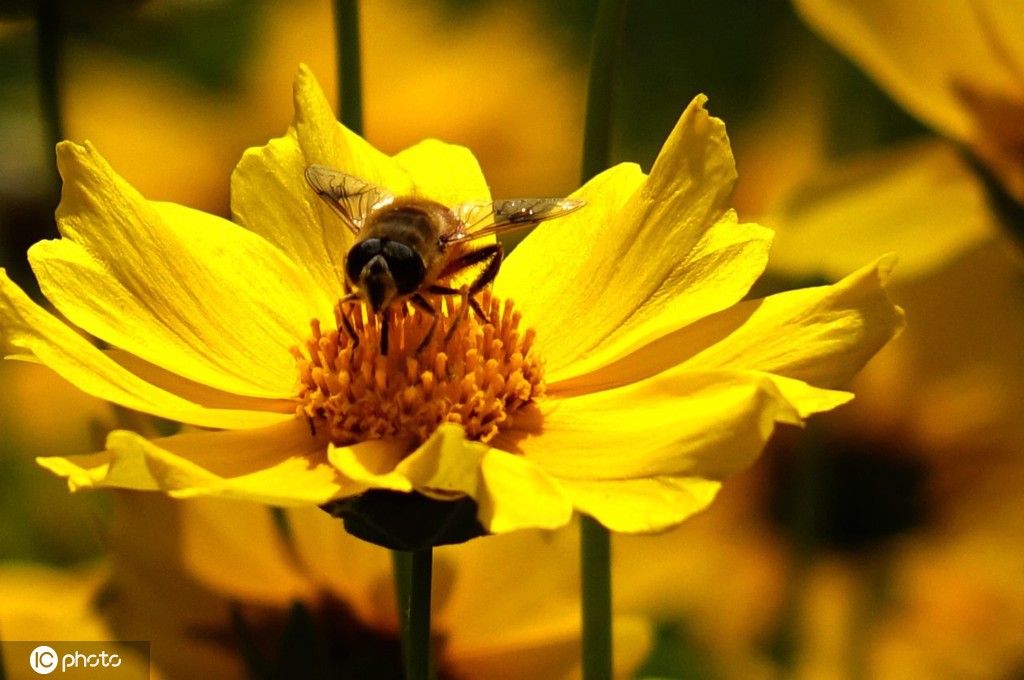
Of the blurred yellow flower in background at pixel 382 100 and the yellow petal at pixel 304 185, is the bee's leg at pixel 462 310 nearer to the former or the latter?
the yellow petal at pixel 304 185

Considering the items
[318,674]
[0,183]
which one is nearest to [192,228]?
[318,674]

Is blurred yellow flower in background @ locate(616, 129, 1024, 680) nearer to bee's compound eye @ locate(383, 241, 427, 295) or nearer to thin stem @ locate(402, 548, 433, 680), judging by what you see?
bee's compound eye @ locate(383, 241, 427, 295)

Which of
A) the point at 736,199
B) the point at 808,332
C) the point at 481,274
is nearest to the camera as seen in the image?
the point at 808,332

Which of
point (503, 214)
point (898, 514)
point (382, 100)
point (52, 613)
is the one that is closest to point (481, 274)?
point (503, 214)

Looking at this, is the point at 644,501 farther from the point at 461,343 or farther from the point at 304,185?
the point at 304,185

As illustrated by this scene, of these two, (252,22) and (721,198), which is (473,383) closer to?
(721,198)

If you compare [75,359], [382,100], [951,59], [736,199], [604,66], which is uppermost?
[382,100]
